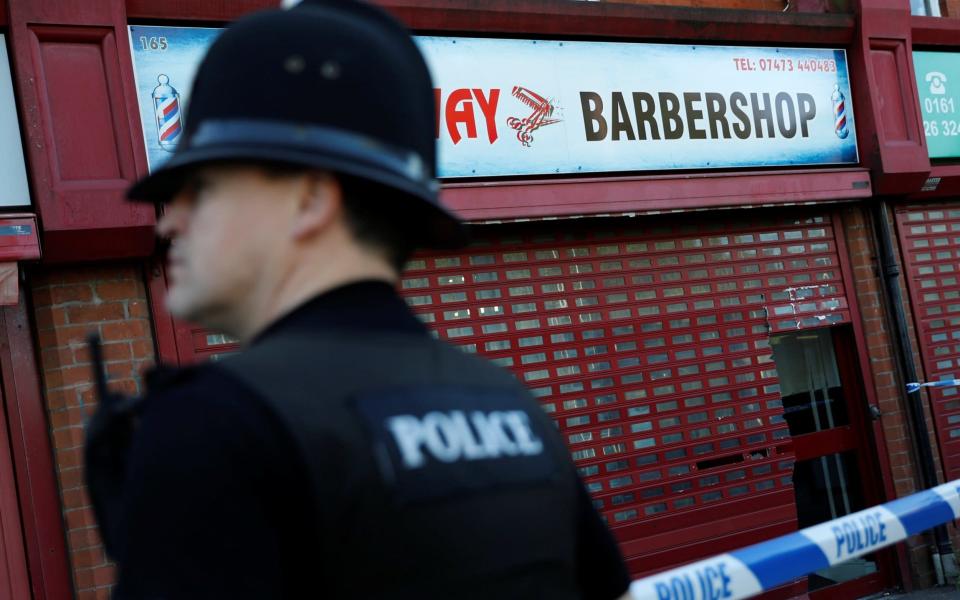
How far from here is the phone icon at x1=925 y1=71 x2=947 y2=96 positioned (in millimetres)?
9055

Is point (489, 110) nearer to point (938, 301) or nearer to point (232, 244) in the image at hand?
point (938, 301)

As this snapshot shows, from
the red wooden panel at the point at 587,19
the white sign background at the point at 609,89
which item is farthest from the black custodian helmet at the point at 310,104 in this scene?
the white sign background at the point at 609,89

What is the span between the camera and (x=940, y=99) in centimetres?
911

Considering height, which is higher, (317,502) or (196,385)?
(196,385)

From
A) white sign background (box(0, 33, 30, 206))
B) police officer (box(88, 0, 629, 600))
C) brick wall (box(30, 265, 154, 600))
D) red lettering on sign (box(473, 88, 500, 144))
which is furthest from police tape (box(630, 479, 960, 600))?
white sign background (box(0, 33, 30, 206))

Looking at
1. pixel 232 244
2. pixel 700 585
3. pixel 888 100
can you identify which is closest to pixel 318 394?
pixel 232 244

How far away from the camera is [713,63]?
801cm

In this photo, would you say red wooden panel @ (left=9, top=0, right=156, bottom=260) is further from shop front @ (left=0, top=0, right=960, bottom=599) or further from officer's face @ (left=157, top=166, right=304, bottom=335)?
officer's face @ (left=157, top=166, right=304, bottom=335)

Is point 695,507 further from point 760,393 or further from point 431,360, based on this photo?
point 431,360

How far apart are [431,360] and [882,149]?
7.84m

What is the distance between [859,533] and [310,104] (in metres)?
3.67

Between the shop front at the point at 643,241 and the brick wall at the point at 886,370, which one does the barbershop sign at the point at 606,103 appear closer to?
the shop front at the point at 643,241

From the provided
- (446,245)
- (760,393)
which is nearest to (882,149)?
(760,393)

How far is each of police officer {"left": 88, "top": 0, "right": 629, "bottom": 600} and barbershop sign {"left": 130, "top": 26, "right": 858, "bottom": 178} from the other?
4772mm
